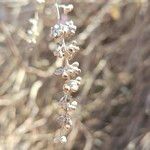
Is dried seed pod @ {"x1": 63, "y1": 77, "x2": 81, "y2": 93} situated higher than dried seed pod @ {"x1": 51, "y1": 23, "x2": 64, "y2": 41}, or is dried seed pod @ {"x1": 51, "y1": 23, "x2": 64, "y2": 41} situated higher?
dried seed pod @ {"x1": 51, "y1": 23, "x2": 64, "y2": 41}

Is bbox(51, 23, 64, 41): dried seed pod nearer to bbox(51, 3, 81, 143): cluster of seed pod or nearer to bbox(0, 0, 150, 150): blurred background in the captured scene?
bbox(51, 3, 81, 143): cluster of seed pod

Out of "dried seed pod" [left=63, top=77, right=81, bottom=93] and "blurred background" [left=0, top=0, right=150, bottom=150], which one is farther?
"blurred background" [left=0, top=0, right=150, bottom=150]

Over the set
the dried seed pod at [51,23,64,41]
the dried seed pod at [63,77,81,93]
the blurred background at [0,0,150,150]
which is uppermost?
the blurred background at [0,0,150,150]

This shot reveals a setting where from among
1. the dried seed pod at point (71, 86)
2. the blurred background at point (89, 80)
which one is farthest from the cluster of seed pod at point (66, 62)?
the blurred background at point (89, 80)

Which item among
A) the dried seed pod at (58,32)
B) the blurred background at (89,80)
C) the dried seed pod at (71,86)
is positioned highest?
the blurred background at (89,80)

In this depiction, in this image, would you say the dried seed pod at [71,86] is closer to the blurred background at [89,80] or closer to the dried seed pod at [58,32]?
the dried seed pod at [58,32]

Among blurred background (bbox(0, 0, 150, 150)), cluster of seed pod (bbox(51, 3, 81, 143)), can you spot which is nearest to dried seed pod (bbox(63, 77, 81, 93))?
cluster of seed pod (bbox(51, 3, 81, 143))

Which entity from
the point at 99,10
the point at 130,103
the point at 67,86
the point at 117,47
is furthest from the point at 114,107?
the point at 67,86

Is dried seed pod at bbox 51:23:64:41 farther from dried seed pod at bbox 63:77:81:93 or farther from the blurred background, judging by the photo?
the blurred background
